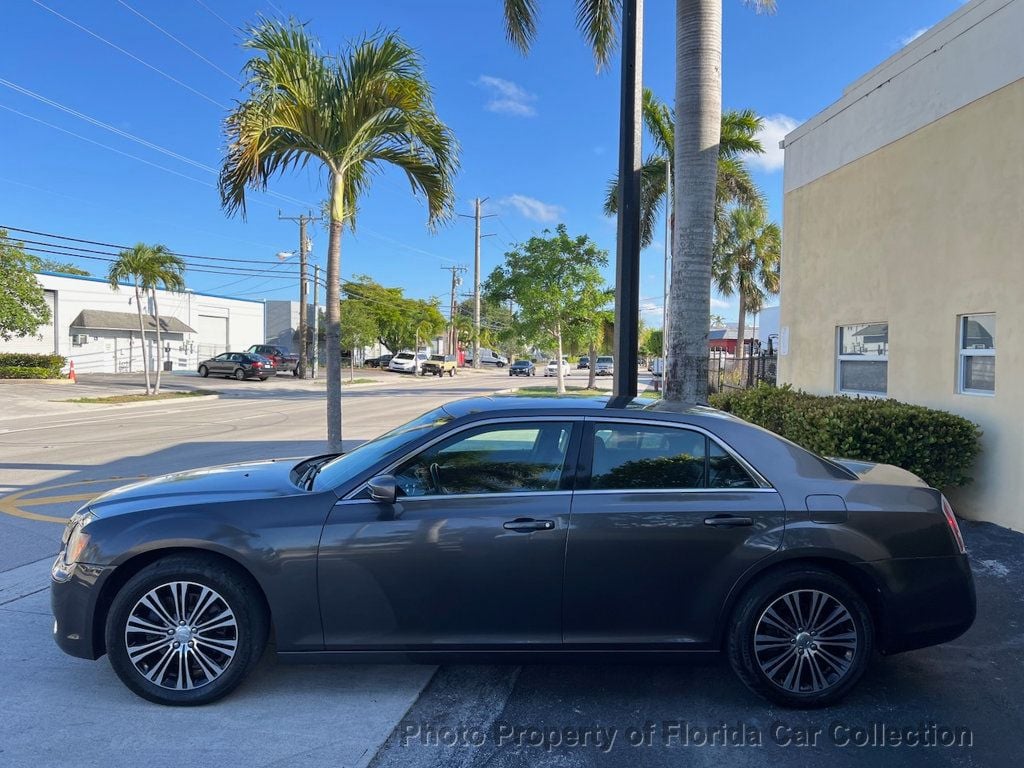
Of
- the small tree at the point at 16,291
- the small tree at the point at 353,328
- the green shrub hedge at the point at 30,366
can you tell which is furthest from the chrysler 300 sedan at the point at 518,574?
the small tree at the point at 353,328

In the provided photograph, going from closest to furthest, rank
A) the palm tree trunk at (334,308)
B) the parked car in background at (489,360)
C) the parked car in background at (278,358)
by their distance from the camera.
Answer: the palm tree trunk at (334,308)
the parked car in background at (278,358)
the parked car in background at (489,360)

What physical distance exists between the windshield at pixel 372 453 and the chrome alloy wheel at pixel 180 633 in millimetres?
759

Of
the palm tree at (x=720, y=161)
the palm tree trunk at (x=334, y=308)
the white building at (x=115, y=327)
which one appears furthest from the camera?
the white building at (x=115, y=327)

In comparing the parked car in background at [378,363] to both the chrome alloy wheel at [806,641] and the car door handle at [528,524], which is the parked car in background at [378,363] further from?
the chrome alloy wheel at [806,641]

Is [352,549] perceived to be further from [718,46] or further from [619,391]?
[718,46]

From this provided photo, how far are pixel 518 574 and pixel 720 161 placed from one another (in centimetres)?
2115

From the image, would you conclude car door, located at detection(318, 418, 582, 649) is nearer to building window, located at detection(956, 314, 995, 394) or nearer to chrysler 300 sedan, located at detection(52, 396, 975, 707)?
chrysler 300 sedan, located at detection(52, 396, 975, 707)

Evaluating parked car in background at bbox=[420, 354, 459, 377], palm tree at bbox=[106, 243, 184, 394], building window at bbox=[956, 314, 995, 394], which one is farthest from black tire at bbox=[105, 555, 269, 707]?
parked car in background at bbox=[420, 354, 459, 377]

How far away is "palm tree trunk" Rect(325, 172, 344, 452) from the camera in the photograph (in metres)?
7.98

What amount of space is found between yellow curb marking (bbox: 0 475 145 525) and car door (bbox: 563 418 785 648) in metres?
6.05

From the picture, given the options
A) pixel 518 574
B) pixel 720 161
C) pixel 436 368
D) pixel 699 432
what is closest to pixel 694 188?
pixel 699 432

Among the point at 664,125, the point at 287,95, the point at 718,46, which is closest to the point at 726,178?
the point at 664,125

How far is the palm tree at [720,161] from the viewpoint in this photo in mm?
21656

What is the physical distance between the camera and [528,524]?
11.4 ft
